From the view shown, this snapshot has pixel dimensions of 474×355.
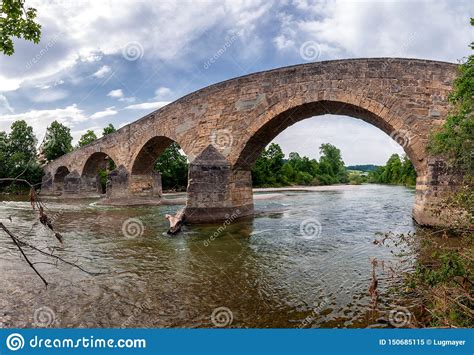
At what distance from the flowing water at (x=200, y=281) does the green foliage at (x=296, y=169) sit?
32292 millimetres

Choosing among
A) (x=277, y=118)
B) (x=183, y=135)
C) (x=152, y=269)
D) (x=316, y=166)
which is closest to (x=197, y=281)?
(x=152, y=269)

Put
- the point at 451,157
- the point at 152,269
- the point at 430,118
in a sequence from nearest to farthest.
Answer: the point at 152,269
the point at 451,157
the point at 430,118

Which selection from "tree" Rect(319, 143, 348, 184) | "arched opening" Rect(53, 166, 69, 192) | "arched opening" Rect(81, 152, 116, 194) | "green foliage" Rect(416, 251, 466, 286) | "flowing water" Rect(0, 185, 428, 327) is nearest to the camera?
"green foliage" Rect(416, 251, 466, 286)

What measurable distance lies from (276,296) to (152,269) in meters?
2.16

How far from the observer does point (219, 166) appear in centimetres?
1048

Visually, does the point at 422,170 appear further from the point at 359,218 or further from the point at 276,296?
the point at 276,296

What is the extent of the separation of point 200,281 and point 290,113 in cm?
728

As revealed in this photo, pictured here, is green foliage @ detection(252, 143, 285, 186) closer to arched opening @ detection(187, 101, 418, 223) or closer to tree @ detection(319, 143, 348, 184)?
tree @ detection(319, 143, 348, 184)

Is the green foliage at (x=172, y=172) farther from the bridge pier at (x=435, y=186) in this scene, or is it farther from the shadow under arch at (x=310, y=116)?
the bridge pier at (x=435, y=186)

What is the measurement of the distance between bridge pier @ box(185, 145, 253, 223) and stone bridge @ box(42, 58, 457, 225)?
3 centimetres

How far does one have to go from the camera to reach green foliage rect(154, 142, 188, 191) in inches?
1455

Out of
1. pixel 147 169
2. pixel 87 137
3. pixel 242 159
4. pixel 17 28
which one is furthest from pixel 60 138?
pixel 17 28

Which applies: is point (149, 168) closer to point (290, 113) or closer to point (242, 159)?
point (242, 159)

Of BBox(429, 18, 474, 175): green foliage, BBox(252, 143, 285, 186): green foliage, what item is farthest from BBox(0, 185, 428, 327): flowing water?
BBox(252, 143, 285, 186): green foliage
